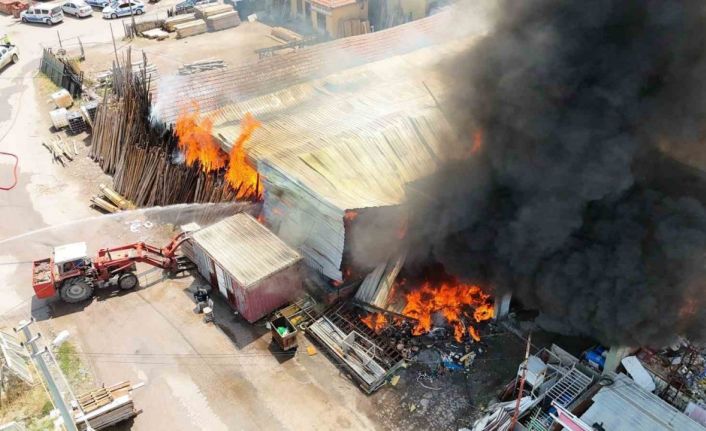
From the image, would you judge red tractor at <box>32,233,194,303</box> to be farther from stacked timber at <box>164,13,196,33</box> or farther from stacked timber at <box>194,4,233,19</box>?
stacked timber at <box>194,4,233,19</box>

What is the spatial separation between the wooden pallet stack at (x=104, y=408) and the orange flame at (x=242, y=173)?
8404 mm

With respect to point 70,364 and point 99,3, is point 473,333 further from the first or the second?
point 99,3

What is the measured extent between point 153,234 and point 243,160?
15.2 feet

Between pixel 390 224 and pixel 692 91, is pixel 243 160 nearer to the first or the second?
pixel 390 224

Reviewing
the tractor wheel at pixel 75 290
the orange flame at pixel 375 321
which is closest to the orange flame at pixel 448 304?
the orange flame at pixel 375 321

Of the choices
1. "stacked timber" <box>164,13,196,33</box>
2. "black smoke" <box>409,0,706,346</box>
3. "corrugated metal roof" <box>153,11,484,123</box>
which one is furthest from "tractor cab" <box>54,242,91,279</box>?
"stacked timber" <box>164,13,196,33</box>

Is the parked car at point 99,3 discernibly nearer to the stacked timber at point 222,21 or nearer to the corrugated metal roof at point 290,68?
the stacked timber at point 222,21

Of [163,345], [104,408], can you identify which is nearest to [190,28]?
[163,345]

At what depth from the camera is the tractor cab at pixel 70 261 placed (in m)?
17.2

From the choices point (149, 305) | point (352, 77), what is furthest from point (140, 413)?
point (352, 77)

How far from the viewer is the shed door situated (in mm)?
17398

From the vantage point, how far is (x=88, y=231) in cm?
2122

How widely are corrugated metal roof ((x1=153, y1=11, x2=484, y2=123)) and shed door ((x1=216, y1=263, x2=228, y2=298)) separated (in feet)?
27.6

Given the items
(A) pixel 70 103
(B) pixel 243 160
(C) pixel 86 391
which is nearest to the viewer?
(C) pixel 86 391
